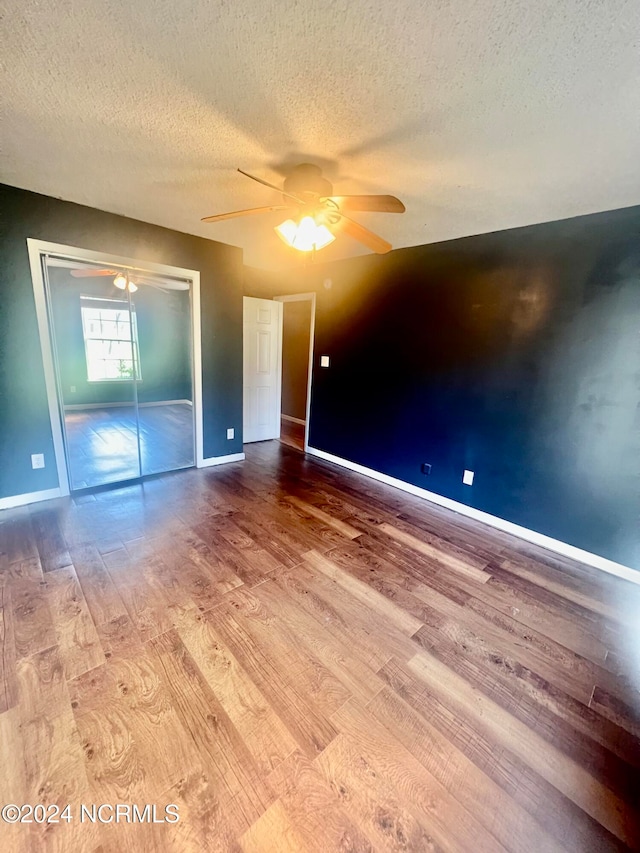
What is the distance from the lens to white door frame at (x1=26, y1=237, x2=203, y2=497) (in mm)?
2592

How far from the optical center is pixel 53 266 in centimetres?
273

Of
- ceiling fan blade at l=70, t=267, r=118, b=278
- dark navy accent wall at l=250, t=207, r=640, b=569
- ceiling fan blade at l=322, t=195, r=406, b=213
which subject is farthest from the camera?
ceiling fan blade at l=70, t=267, r=118, b=278

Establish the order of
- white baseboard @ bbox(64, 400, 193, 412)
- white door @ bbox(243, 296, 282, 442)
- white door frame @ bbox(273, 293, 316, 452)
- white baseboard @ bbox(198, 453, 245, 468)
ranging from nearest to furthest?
white baseboard @ bbox(64, 400, 193, 412)
white baseboard @ bbox(198, 453, 245, 468)
white door frame @ bbox(273, 293, 316, 452)
white door @ bbox(243, 296, 282, 442)

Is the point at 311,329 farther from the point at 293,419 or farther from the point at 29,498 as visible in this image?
the point at 29,498

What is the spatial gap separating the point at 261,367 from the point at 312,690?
402cm

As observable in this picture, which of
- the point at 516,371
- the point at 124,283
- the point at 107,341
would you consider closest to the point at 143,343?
the point at 107,341

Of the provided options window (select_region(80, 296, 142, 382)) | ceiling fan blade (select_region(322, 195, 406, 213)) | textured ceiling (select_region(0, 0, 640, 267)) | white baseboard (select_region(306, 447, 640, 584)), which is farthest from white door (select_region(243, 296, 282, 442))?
ceiling fan blade (select_region(322, 195, 406, 213))

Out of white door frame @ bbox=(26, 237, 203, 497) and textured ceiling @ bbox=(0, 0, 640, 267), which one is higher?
textured ceiling @ bbox=(0, 0, 640, 267)

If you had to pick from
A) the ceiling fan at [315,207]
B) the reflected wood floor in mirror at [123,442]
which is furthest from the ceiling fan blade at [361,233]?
the reflected wood floor in mirror at [123,442]

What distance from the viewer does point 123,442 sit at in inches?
159

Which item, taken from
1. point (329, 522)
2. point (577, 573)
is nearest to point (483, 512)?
point (577, 573)

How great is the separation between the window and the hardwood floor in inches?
63.7

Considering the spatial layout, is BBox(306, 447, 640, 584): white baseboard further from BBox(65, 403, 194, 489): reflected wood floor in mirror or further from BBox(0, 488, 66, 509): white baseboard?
BBox(0, 488, 66, 509): white baseboard

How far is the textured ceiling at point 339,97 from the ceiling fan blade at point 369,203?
9.5 inches
